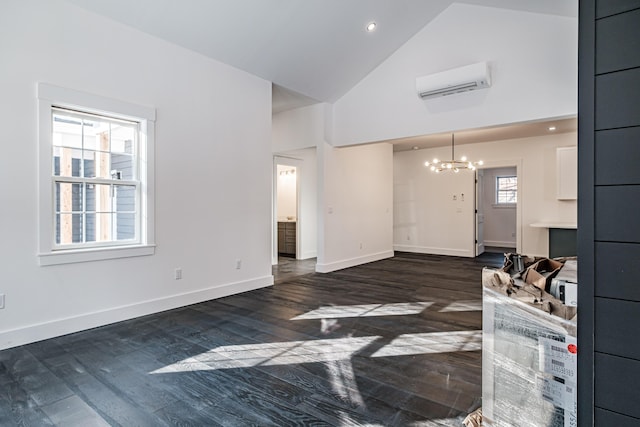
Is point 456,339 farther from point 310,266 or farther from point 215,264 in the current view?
point 310,266

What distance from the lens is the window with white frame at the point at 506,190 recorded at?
10211 millimetres

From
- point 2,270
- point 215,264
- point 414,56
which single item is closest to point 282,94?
point 414,56

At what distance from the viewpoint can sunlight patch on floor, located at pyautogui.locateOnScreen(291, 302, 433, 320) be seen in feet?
12.4

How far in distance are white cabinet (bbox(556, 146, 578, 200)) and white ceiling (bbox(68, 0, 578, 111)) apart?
397cm

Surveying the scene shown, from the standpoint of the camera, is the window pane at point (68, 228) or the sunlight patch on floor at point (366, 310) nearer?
the window pane at point (68, 228)

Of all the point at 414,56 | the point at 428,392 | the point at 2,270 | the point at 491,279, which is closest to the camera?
the point at 491,279

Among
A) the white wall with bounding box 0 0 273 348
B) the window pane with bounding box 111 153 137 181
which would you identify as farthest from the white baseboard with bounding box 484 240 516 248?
the window pane with bounding box 111 153 137 181

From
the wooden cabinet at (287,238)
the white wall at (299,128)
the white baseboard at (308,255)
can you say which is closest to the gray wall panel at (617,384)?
the white wall at (299,128)

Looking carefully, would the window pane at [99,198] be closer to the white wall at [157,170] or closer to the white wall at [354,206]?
the white wall at [157,170]

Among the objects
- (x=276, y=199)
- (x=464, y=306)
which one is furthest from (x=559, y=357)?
(x=276, y=199)

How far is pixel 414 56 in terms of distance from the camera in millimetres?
5055

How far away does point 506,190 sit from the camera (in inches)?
409

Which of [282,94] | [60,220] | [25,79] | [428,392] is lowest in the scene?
[428,392]

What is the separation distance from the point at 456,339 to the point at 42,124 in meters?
4.17
